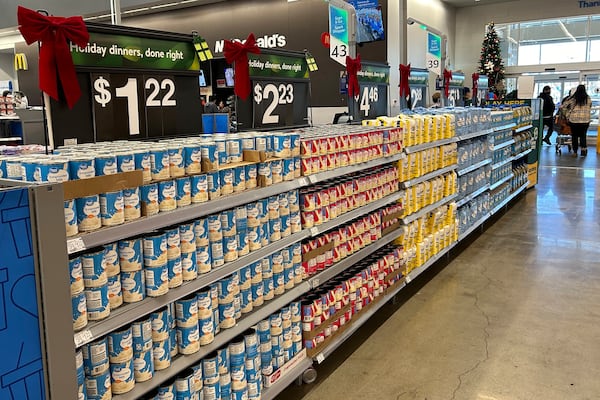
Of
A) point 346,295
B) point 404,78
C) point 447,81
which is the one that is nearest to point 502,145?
point 447,81

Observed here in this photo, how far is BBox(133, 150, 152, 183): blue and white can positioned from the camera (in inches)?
82.7

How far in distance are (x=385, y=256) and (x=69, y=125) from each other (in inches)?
99.9

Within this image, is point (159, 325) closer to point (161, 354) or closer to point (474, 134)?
point (161, 354)

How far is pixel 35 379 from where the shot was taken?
1.59 m

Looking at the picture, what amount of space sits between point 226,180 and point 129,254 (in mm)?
636

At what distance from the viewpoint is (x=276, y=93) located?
396 centimetres

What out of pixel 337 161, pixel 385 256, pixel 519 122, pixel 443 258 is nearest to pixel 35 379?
pixel 337 161

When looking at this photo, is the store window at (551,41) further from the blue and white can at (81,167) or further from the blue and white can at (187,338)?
the blue and white can at (81,167)

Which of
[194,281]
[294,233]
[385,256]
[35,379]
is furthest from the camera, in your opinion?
[385,256]

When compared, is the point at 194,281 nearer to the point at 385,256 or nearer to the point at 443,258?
the point at 385,256

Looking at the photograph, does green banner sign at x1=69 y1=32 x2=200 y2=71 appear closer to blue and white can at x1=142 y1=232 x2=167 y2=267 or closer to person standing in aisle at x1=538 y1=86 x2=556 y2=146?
blue and white can at x1=142 y1=232 x2=167 y2=267

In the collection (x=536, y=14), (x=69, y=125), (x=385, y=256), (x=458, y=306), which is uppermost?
(x=536, y=14)

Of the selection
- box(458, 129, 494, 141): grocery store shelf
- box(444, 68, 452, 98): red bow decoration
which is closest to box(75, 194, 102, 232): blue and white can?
box(458, 129, 494, 141): grocery store shelf

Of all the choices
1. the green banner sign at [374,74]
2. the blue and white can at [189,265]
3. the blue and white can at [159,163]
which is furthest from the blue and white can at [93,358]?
the green banner sign at [374,74]
